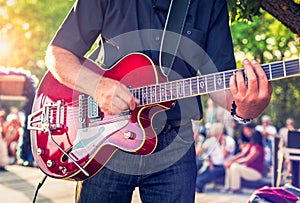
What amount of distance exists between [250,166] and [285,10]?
6.97 meters

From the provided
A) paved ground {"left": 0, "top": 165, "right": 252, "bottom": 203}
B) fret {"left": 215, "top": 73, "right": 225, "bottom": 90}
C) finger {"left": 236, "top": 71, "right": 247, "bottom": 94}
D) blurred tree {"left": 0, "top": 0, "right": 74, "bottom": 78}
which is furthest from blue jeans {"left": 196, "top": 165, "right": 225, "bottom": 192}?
finger {"left": 236, "top": 71, "right": 247, "bottom": 94}

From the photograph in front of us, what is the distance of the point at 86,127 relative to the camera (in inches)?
91.1

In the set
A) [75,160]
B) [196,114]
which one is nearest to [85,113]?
[75,160]

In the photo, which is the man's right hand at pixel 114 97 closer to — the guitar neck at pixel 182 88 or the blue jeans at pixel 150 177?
the guitar neck at pixel 182 88

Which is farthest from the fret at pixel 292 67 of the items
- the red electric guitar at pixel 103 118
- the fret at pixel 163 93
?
the fret at pixel 163 93

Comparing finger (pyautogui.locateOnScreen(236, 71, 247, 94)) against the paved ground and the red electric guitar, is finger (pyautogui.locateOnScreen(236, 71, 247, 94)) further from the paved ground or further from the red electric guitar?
the paved ground

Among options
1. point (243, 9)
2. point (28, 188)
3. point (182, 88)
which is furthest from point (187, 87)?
point (28, 188)

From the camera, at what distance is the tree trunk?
3129 millimetres

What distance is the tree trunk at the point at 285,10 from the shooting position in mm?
3129

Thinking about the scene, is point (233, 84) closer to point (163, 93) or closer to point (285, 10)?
point (163, 93)

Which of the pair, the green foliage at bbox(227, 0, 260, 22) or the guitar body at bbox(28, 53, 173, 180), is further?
the green foliage at bbox(227, 0, 260, 22)

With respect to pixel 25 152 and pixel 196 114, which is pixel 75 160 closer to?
pixel 196 114

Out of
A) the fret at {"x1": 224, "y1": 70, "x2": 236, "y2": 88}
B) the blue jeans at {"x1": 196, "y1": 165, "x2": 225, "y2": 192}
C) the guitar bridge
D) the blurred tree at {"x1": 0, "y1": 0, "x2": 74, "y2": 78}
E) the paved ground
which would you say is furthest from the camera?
the blurred tree at {"x1": 0, "y1": 0, "x2": 74, "y2": 78}

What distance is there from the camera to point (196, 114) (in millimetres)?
2176
